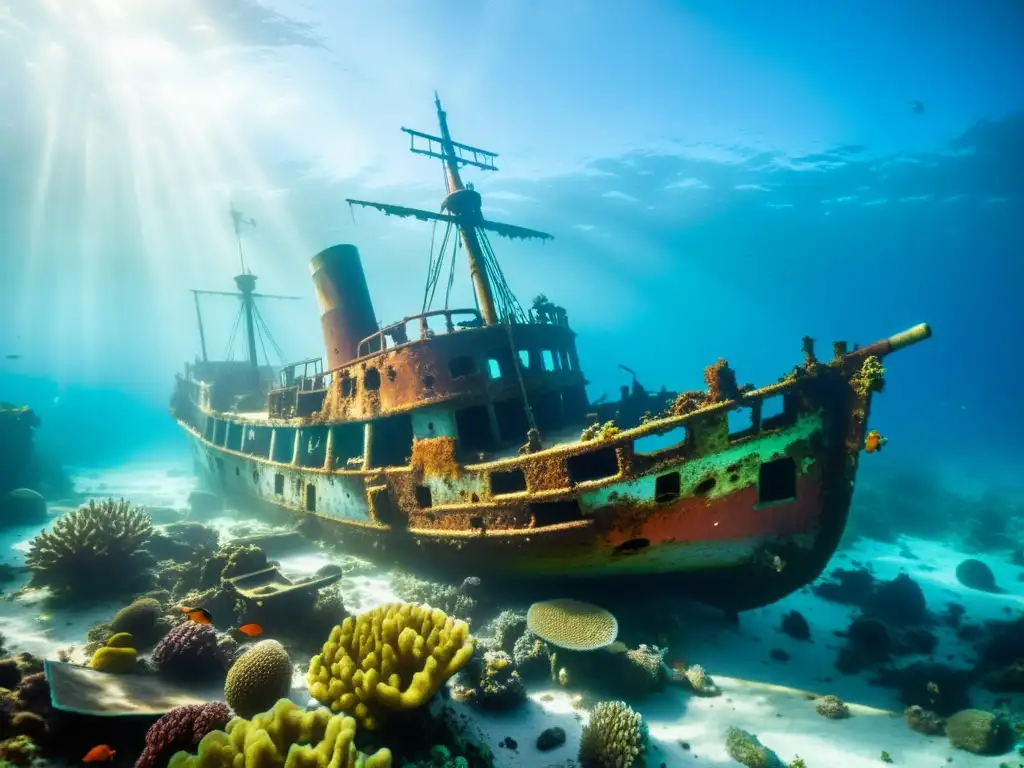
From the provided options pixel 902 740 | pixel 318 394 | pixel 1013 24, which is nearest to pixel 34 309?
pixel 318 394

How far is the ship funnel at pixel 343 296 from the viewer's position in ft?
A: 45.8

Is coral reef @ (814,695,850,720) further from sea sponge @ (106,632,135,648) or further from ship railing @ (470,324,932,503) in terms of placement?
sea sponge @ (106,632,135,648)

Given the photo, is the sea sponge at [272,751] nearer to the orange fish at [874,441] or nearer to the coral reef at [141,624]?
the coral reef at [141,624]

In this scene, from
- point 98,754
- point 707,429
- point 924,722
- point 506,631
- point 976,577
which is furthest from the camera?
point 976,577

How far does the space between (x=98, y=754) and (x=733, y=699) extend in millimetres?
8575

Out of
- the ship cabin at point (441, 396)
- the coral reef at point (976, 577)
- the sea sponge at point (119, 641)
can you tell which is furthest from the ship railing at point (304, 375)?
the coral reef at point (976, 577)

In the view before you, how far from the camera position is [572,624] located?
304 inches

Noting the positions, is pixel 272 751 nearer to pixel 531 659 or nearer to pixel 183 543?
A: pixel 531 659

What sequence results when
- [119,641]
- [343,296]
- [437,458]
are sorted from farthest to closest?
1. [343,296]
2. [437,458]
3. [119,641]

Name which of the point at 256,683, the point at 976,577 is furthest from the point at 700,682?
the point at 976,577

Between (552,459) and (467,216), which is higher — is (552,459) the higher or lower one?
the lower one

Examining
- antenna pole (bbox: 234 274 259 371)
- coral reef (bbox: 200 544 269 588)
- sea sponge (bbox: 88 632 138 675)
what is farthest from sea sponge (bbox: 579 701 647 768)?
antenna pole (bbox: 234 274 259 371)

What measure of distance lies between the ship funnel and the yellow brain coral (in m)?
10.4

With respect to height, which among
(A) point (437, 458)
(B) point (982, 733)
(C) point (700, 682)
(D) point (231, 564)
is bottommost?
(B) point (982, 733)
